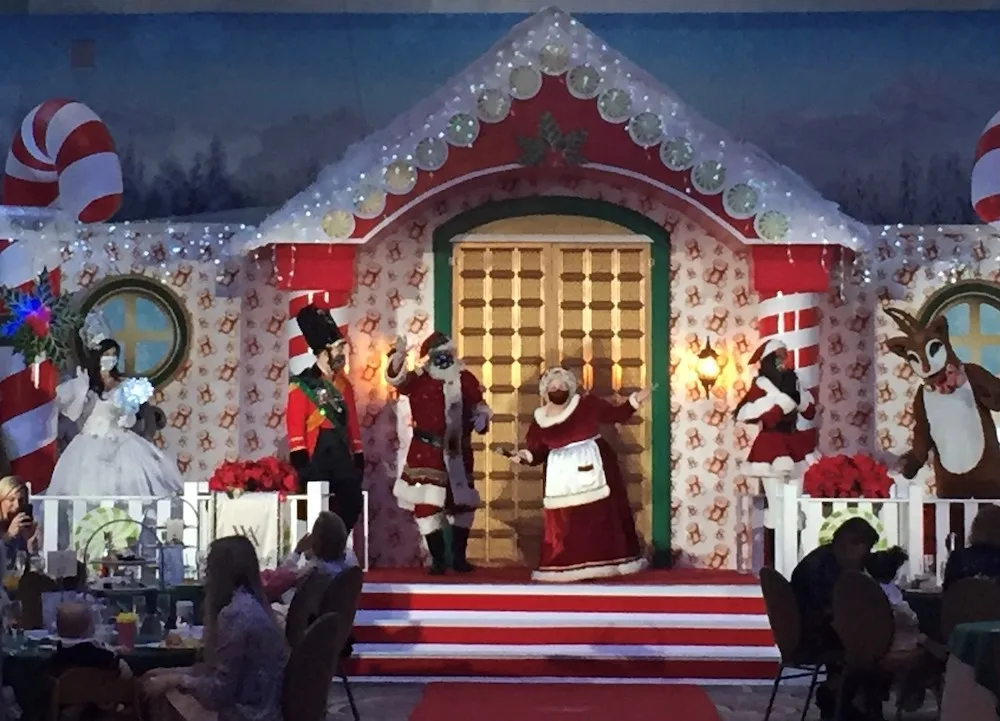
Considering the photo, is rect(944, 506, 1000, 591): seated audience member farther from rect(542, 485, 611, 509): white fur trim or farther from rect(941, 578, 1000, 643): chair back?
rect(542, 485, 611, 509): white fur trim

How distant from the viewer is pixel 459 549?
10.6 metres

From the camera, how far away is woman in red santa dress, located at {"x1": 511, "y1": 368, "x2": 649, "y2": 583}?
33.1ft

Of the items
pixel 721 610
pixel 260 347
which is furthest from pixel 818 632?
pixel 260 347

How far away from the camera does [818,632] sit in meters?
7.30

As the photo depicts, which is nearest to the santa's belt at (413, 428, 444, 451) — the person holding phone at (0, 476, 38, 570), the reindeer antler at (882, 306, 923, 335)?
the person holding phone at (0, 476, 38, 570)

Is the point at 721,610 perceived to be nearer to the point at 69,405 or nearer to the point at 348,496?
the point at 348,496

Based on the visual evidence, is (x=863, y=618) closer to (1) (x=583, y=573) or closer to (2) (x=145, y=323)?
(1) (x=583, y=573)

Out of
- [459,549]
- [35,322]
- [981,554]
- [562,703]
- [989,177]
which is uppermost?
[989,177]

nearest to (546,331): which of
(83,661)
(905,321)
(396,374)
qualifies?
(396,374)

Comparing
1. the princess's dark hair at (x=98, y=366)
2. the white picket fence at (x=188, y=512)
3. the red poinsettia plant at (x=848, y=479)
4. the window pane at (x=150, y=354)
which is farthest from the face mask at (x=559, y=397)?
the window pane at (x=150, y=354)

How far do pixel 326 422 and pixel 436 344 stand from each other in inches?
34.4

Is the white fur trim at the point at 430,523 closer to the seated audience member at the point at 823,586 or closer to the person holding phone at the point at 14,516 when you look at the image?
the person holding phone at the point at 14,516

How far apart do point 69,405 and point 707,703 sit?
196 inches

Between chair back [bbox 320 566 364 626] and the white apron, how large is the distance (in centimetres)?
315
